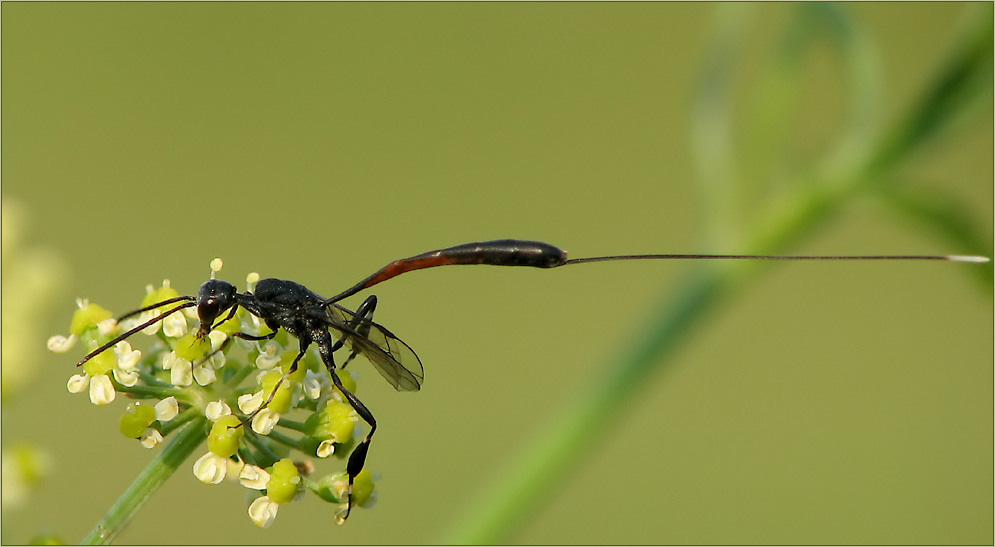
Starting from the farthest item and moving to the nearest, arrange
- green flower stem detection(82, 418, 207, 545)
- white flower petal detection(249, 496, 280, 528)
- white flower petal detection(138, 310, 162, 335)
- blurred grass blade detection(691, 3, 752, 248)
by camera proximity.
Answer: blurred grass blade detection(691, 3, 752, 248)
white flower petal detection(138, 310, 162, 335)
white flower petal detection(249, 496, 280, 528)
green flower stem detection(82, 418, 207, 545)

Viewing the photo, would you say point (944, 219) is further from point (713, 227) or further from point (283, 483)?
point (283, 483)

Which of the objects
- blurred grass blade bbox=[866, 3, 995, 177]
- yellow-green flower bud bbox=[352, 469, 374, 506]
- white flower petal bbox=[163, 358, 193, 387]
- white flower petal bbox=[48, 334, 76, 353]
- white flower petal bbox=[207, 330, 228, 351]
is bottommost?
white flower petal bbox=[48, 334, 76, 353]

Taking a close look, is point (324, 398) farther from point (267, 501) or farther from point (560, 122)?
point (560, 122)

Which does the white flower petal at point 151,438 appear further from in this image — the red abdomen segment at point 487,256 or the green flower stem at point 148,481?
the red abdomen segment at point 487,256

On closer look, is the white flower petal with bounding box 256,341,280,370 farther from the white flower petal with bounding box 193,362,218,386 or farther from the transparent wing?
the transparent wing

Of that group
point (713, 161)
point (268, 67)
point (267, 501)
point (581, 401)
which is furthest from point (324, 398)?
point (268, 67)

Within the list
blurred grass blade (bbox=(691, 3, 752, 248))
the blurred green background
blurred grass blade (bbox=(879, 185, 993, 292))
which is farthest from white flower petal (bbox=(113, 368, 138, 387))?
the blurred green background

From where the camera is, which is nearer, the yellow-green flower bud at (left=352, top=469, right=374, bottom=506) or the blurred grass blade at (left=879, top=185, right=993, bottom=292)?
the yellow-green flower bud at (left=352, top=469, right=374, bottom=506)

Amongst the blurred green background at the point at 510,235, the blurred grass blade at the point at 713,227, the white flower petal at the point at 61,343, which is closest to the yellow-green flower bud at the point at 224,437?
the white flower petal at the point at 61,343
